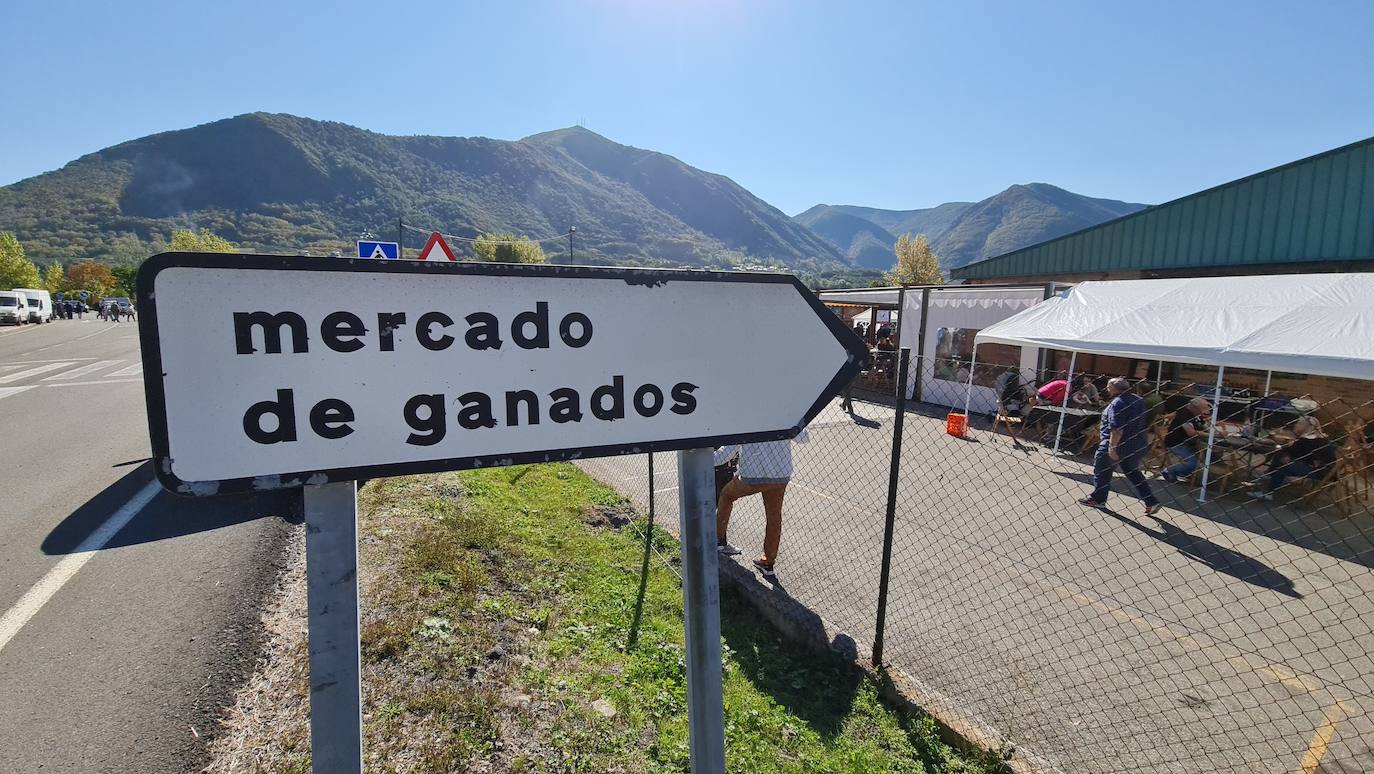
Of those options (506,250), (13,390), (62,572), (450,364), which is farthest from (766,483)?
(506,250)

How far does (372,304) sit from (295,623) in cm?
337

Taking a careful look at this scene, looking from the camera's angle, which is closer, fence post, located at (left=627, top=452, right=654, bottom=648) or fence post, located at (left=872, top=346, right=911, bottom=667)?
fence post, located at (left=872, top=346, right=911, bottom=667)

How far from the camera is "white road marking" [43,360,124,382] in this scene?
484 inches

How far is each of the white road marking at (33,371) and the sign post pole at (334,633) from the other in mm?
16866

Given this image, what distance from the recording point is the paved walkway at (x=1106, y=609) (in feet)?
10.4

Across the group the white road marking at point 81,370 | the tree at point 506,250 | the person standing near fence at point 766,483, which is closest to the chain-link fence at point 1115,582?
the person standing near fence at point 766,483

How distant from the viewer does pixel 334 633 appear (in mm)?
1036

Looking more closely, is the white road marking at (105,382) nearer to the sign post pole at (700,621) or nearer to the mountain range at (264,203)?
the sign post pole at (700,621)

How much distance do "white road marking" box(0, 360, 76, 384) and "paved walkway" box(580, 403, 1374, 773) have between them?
13.9 m

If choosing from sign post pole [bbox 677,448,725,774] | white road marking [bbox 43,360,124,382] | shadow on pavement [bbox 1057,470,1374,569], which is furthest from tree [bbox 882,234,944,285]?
sign post pole [bbox 677,448,725,774]

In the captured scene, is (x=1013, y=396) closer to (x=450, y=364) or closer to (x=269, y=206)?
(x=450, y=364)

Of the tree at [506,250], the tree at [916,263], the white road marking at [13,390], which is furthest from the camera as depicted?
the tree at [506,250]

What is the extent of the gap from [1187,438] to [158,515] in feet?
39.6

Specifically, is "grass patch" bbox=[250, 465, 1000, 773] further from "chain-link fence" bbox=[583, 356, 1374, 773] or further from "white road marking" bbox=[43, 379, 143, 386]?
"white road marking" bbox=[43, 379, 143, 386]
